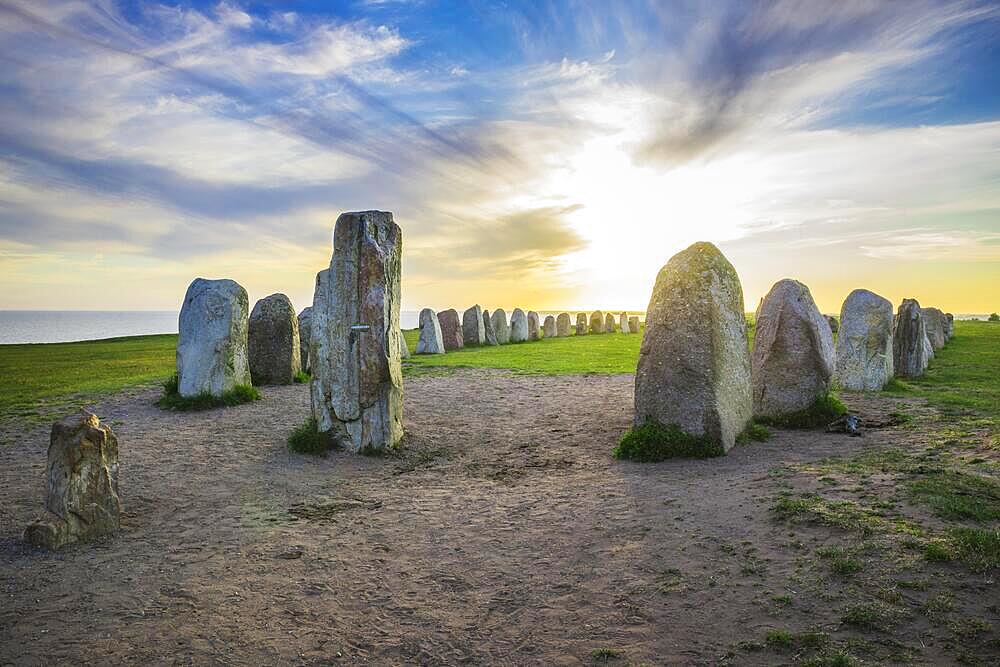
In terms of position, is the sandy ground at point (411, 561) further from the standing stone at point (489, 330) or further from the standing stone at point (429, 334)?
the standing stone at point (489, 330)

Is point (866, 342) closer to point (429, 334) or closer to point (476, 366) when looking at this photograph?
point (476, 366)

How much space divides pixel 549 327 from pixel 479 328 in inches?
358

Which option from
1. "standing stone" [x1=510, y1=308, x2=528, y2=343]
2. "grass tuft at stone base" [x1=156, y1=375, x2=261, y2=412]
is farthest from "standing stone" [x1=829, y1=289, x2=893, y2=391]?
"standing stone" [x1=510, y1=308, x2=528, y2=343]

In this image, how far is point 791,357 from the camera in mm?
10586

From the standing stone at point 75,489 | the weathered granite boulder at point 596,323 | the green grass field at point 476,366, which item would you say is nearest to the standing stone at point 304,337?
the green grass field at point 476,366

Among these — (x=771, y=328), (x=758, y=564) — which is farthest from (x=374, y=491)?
(x=771, y=328)

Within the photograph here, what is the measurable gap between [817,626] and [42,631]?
549 cm

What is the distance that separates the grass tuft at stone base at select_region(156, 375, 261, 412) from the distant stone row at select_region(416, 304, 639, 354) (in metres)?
12.1

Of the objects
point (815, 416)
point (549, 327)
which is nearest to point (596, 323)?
point (549, 327)

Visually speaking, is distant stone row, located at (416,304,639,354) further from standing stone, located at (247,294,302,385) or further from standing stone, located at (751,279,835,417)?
standing stone, located at (751,279,835,417)

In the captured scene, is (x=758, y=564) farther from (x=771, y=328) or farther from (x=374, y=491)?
(x=771, y=328)

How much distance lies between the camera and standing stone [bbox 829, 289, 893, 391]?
13781 mm

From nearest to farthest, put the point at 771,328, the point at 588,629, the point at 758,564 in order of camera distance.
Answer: the point at 588,629 → the point at 758,564 → the point at 771,328

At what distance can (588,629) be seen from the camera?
4.37m
